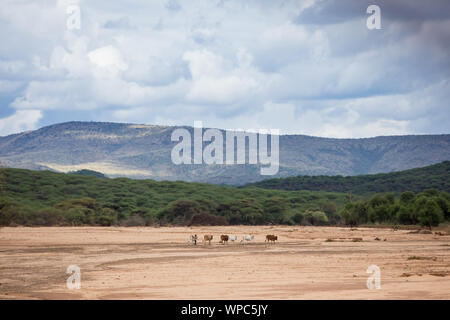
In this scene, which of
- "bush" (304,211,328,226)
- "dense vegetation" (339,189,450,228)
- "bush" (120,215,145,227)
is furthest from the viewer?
"bush" (304,211,328,226)

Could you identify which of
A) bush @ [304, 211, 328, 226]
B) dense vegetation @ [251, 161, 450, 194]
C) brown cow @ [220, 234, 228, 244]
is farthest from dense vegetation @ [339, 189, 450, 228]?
dense vegetation @ [251, 161, 450, 194]

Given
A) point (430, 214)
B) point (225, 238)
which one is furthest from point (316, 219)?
point (225, 238)

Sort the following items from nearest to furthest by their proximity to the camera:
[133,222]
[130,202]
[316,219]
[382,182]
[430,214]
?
[430,214] → [133,222] → [316,219] → [130,202] → [382,182]

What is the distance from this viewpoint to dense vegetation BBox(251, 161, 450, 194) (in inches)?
4326

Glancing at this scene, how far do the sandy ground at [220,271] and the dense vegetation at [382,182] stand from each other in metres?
78.2

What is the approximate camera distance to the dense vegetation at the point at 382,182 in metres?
110

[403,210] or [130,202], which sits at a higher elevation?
[130,202]

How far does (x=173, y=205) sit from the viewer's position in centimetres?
7256

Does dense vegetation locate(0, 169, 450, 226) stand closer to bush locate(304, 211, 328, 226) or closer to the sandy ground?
bush locate(304, 211, 328, 226)

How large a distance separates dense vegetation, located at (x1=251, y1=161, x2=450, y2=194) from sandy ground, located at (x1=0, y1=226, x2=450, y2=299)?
78247 millimetres

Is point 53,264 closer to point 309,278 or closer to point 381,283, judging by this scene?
point 309,278

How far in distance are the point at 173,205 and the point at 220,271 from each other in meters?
51.4

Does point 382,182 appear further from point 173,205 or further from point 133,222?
point 133,222
